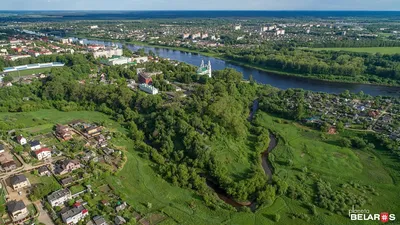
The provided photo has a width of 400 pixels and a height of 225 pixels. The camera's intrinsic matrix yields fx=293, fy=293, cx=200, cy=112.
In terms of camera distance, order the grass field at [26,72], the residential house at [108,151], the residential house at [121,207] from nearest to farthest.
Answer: the residential house at [121,207]
the residential house at [108,151]
the grass field at [26,72]

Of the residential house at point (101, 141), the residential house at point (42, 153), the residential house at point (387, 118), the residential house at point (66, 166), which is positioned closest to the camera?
the residential house at point (66, 166)

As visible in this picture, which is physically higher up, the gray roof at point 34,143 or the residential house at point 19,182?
the gray roof at point 34,143

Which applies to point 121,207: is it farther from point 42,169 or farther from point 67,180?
point 42,169

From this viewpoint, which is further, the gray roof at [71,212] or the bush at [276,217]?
the bush at [276,217]

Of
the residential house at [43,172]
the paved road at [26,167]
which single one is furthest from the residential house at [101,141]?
the residential house at [43,172]

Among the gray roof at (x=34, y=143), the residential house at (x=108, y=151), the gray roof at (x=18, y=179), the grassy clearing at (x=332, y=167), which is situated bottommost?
the grassy clearing at (x=332, y=167)

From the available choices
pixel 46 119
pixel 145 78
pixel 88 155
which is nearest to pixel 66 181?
pixel 88 155

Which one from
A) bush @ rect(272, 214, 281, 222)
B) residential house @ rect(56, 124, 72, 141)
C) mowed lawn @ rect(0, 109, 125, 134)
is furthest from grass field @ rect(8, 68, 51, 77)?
bush @ rect(272, 214, 281, 222)

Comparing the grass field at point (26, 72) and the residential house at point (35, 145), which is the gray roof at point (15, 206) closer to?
the residential house at point (35, 145)
